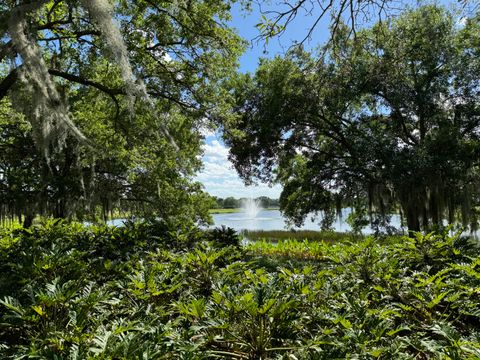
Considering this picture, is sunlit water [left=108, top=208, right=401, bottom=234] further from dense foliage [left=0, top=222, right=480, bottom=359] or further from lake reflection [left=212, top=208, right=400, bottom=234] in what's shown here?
dense foliage [left=0, top=222, right=480, bottom=359]

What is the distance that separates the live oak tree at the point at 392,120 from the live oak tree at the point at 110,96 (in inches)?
78.9

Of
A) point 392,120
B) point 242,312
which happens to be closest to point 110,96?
point 242,312

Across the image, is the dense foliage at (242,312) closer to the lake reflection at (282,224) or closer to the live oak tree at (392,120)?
the live oak tree at (392,120)

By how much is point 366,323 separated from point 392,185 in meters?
9.23

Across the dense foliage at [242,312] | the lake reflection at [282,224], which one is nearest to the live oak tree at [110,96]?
the dense foliage at [242,312]

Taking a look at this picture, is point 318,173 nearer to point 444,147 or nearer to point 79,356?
point 444,147

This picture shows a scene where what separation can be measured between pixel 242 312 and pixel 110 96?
8.12 m

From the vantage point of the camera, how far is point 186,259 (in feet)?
9.68

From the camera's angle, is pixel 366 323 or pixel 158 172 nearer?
pixel 366 323

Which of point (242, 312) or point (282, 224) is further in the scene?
point (282, 224)

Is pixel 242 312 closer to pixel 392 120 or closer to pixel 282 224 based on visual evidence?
pixel 392 120

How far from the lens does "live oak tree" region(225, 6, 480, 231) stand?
9.97 m

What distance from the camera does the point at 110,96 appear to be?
8797 mm

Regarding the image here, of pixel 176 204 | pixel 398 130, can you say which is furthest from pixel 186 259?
pixel 398 130
